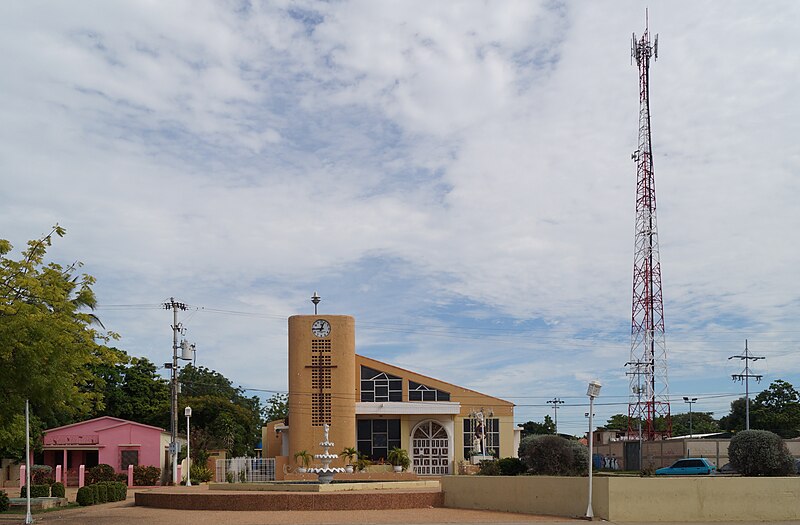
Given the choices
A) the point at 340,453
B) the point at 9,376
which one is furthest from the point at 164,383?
the point at 9,376

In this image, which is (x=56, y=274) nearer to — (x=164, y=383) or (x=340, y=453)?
(x=340, y=453)

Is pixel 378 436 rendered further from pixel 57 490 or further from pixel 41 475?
pixel 57 490

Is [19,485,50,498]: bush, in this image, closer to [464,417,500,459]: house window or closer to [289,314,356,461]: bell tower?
[289,314,356,461]: bell tower

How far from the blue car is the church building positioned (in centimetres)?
1411

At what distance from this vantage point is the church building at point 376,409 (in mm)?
49688

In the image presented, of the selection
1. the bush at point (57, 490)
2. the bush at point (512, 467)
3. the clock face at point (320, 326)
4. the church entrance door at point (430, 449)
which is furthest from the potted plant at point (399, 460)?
the bush at point (512, 467)

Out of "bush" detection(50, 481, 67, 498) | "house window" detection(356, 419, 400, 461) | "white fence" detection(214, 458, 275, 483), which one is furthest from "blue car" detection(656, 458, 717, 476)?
"bush" detection(50, 481, 67, 498)

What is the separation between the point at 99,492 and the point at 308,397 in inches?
772

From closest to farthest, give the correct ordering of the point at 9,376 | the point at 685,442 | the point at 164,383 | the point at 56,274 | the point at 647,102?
the point at 9,376, the point at 56,274, the point at 685,442, the point at 647,102, the point at 164,383

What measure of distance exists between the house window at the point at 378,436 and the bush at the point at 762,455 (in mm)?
31949

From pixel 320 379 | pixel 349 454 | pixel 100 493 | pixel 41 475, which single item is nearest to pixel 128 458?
pixel 41 475

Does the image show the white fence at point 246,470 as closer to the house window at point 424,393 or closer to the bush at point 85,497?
the house window at point 424,393

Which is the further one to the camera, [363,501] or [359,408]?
[359,408]

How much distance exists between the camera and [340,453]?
1906 inches
